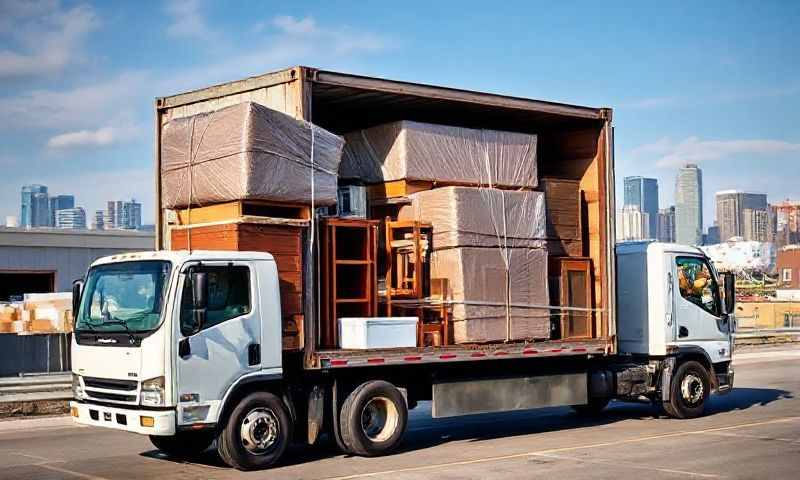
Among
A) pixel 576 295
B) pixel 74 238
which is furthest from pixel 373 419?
pixel 74 238

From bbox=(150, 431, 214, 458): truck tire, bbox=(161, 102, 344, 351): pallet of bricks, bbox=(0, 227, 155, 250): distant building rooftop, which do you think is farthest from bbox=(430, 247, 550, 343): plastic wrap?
bbox=(0, 227, 155, 250): distant building rooftop

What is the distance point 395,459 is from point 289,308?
222 cm

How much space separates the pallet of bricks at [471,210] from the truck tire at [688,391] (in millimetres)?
2769

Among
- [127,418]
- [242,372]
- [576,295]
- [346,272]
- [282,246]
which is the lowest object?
[127,418]

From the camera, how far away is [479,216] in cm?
1360

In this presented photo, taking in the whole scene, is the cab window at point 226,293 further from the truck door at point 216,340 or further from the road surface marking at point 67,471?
the road surface marking at point 67,471

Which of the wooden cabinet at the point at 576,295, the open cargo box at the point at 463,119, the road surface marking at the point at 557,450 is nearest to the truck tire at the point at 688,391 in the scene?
the road surface marking at the point at 557,450

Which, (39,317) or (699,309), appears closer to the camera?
(699,309)

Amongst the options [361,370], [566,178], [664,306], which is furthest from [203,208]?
[664,306]

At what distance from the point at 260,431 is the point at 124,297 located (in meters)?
2.07

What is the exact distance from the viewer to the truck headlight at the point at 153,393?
10.6m

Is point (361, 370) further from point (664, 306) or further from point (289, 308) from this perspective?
point (664, 306)

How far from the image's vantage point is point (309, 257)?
12.0 meters

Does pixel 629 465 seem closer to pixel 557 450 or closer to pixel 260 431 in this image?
pixel 557 450
